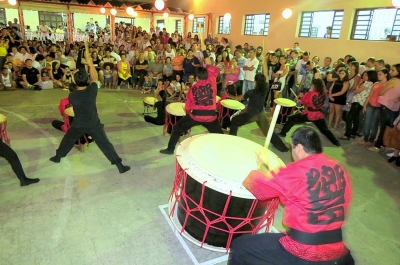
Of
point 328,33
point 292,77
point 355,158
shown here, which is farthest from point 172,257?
point 328,33

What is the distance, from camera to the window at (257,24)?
12.1 metres

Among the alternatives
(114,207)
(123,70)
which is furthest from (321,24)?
(114,207)

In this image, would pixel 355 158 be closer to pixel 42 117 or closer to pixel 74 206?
pixel 74 206

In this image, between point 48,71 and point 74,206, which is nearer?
point 74,206

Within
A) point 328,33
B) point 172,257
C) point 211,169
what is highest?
point 328,33

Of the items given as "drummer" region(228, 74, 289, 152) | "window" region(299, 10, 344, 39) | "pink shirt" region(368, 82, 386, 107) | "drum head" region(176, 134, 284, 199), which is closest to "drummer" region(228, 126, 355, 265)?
"drum head" region(176, 134, 284, 199)

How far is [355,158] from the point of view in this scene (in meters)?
4.77

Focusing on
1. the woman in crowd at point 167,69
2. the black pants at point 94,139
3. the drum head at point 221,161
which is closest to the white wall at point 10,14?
the woman in crowd at point 167,69

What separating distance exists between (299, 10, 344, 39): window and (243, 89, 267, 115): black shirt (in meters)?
6.35

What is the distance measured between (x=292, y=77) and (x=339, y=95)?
1.91 meters

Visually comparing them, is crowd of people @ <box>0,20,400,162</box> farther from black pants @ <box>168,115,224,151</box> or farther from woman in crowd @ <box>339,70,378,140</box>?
black pants @ <box>168,115,224,151</box>

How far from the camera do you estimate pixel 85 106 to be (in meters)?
3.37

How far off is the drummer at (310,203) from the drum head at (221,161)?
318 mm

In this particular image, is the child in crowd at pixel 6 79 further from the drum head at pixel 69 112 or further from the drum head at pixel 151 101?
the drum head at pixel 69 112
